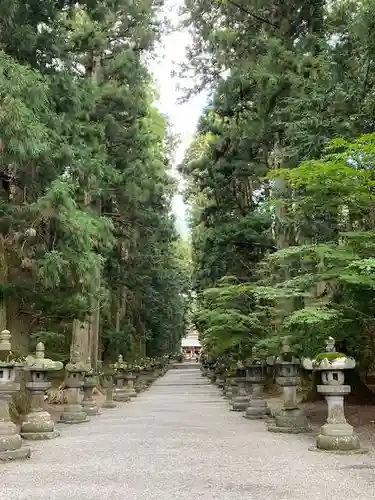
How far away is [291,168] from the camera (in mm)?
12617

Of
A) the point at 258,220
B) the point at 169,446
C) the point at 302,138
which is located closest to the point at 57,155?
the point at 302,138

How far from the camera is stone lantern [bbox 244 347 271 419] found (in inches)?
486

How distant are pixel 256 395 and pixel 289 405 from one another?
2687 millimetres

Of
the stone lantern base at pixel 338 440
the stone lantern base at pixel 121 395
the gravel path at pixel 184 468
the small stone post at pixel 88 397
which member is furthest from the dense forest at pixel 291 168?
the stone lantern base at pixel 121 395

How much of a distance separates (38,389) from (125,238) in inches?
507

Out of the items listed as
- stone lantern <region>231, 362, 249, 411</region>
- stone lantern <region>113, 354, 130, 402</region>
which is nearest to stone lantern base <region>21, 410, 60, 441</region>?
stone lantern <region>231, 362, 249, 411</region>

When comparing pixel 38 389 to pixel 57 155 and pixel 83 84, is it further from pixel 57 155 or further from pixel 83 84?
pixel 83 84

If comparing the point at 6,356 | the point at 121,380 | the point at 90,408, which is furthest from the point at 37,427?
the point at 121,380

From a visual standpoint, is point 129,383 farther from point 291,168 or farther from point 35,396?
point 35,396

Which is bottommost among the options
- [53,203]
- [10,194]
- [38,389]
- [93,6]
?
[38,389]

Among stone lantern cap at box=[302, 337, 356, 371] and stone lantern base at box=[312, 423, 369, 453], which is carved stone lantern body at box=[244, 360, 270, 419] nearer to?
stone lantern cap at box=[302, 337, 356, 371]

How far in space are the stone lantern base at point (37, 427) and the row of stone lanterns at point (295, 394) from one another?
3.62m

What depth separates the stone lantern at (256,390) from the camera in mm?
12352

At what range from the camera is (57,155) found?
35.9 ft
